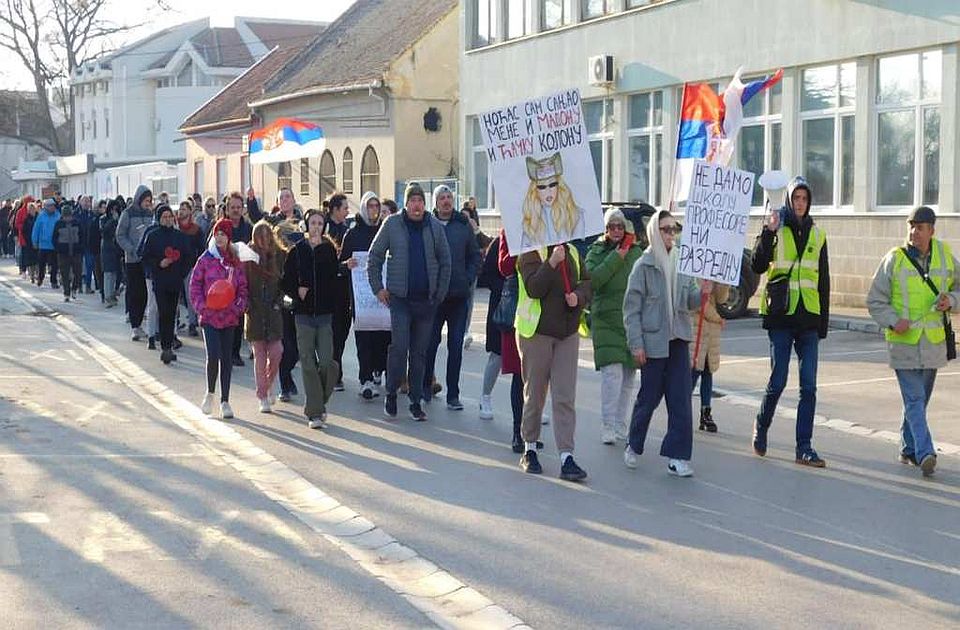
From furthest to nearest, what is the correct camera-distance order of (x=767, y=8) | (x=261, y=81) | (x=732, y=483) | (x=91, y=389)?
1. (x=261, y=81)
2. (x=767, y=8)
3. (x=91, y=389)
4. (x=732, y=483)

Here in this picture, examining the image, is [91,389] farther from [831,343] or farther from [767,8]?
[767,8]

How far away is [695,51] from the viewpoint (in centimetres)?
2786

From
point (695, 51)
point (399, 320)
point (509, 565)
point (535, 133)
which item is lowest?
point (509, 565)

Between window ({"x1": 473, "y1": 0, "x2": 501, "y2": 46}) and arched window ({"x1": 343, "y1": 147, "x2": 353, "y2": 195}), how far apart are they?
8.15 metres

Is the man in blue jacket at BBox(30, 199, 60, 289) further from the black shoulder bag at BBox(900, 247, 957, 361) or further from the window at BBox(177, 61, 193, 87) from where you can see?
the window at BBox(177, 61, 193, 87)

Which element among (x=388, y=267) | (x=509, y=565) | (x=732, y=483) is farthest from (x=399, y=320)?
(x=509, y=565)

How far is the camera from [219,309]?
1314 cm

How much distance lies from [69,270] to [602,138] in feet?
36.0

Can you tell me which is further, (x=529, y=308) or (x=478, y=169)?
(x=478, y=169)

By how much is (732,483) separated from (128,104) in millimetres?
77563

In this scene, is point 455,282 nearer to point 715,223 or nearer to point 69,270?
point 715,223

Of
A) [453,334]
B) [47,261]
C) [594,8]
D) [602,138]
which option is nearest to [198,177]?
[47,261]

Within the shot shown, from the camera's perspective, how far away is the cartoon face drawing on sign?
1005 centimetres

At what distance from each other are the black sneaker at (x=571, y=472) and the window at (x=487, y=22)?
26.4 m
